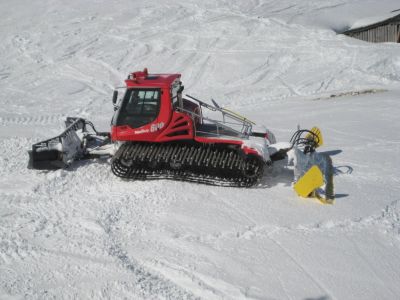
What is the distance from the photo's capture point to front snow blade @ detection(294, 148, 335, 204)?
6566 millimetres

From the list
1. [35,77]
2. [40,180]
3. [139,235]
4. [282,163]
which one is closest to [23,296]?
[139,235]

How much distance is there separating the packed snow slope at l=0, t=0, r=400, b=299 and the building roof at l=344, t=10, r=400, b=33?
7428 mm

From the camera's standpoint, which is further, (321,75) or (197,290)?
(321,75)

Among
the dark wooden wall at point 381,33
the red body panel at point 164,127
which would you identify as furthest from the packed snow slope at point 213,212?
the dark wooden wall at point 381,33

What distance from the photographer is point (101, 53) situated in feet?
64.3

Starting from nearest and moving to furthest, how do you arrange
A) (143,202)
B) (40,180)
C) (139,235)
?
(139,235), (143,202), (40,180)

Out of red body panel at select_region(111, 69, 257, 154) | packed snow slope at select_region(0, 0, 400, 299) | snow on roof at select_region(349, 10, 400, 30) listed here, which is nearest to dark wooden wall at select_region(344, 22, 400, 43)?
snow on roof at select_region(349, 10, 400, 30)

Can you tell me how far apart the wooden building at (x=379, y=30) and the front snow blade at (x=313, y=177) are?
59.4ft

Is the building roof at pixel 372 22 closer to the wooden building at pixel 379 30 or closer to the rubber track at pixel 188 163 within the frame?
the wooden building at pixel 379 30

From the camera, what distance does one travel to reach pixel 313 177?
21.6 ft

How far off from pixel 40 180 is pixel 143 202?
2.10 meters

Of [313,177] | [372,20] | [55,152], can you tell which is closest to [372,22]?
[372,20]

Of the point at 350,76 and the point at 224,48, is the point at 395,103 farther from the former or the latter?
the point at 224,48

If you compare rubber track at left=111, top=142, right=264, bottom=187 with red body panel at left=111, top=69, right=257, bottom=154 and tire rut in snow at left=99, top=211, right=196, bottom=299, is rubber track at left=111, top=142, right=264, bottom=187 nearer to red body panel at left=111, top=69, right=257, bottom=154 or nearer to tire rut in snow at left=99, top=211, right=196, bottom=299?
red body panel at left=111, top=69, right=257, bottom=154
